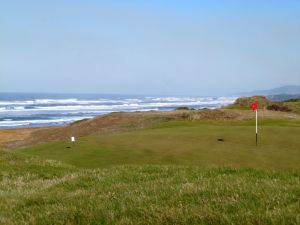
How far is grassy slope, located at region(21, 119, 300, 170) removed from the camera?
16938mm

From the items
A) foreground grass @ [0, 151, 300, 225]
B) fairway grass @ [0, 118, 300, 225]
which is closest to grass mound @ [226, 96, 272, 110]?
fairway grass @ [0, 118, 300, 225]

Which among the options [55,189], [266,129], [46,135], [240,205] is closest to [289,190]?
[240,205]

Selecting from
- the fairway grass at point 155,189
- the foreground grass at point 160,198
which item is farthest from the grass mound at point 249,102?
the foreground grass at point 160,198

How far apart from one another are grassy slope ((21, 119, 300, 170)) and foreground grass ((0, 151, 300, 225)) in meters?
5.90

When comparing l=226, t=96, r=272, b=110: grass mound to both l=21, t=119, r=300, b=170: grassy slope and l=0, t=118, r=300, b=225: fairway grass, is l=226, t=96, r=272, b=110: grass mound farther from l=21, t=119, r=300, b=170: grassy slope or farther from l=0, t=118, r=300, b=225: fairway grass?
l=0, t=118, r=300, b=225: fairway grass

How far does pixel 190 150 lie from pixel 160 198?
10.8 metres

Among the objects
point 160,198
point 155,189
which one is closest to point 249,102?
point 155,189

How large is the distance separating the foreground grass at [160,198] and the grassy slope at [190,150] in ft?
19.4

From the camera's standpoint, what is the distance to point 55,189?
31.3 ft

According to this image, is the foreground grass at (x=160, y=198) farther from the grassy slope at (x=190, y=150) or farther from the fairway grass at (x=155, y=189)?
the grassy slope at (x=190, y=150)

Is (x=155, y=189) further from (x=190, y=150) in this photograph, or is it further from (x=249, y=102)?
(x=249, y=102)

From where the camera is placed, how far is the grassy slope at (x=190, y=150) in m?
16.9

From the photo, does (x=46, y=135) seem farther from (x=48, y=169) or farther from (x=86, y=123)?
(x=48, y=169)

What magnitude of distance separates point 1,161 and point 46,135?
2714 cm
